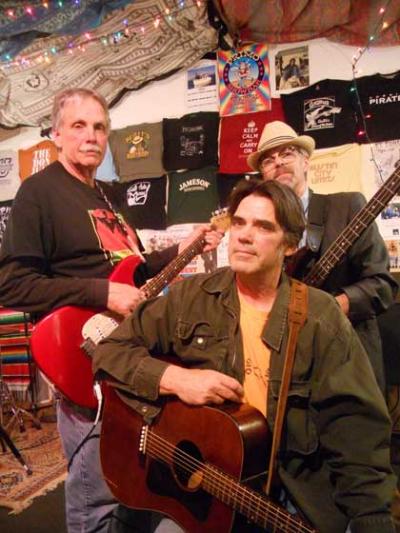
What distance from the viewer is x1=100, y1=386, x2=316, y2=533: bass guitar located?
127cm

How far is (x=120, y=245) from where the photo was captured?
189 cm

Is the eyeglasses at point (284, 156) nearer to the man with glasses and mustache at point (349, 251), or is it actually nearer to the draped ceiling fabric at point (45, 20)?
the man with glasses and mustache at point (349, 251)

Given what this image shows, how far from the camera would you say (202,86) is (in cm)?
375

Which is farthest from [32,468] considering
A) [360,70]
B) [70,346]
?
[360,70]

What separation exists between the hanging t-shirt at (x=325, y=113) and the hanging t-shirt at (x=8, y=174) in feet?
9.06

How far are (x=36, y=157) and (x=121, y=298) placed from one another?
3225 millimetres

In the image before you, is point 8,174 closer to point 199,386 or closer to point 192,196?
point 192,196

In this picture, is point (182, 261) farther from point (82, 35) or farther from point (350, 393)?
point (82, 35)

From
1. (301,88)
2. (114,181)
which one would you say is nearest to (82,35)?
(114,181)

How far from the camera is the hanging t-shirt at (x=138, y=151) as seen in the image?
3855mm

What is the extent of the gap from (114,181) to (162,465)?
2944 mm

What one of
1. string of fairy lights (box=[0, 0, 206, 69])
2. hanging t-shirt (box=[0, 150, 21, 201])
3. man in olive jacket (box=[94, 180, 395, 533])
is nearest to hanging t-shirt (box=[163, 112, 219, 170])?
string of fairy lights (box=[0, 0, 206, 69])

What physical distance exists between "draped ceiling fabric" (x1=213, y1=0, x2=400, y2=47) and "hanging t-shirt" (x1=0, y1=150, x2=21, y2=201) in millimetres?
2476

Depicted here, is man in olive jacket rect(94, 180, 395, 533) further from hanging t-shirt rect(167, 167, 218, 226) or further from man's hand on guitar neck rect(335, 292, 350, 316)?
hanging t-shirt rect(167, 167, 218, 226)
